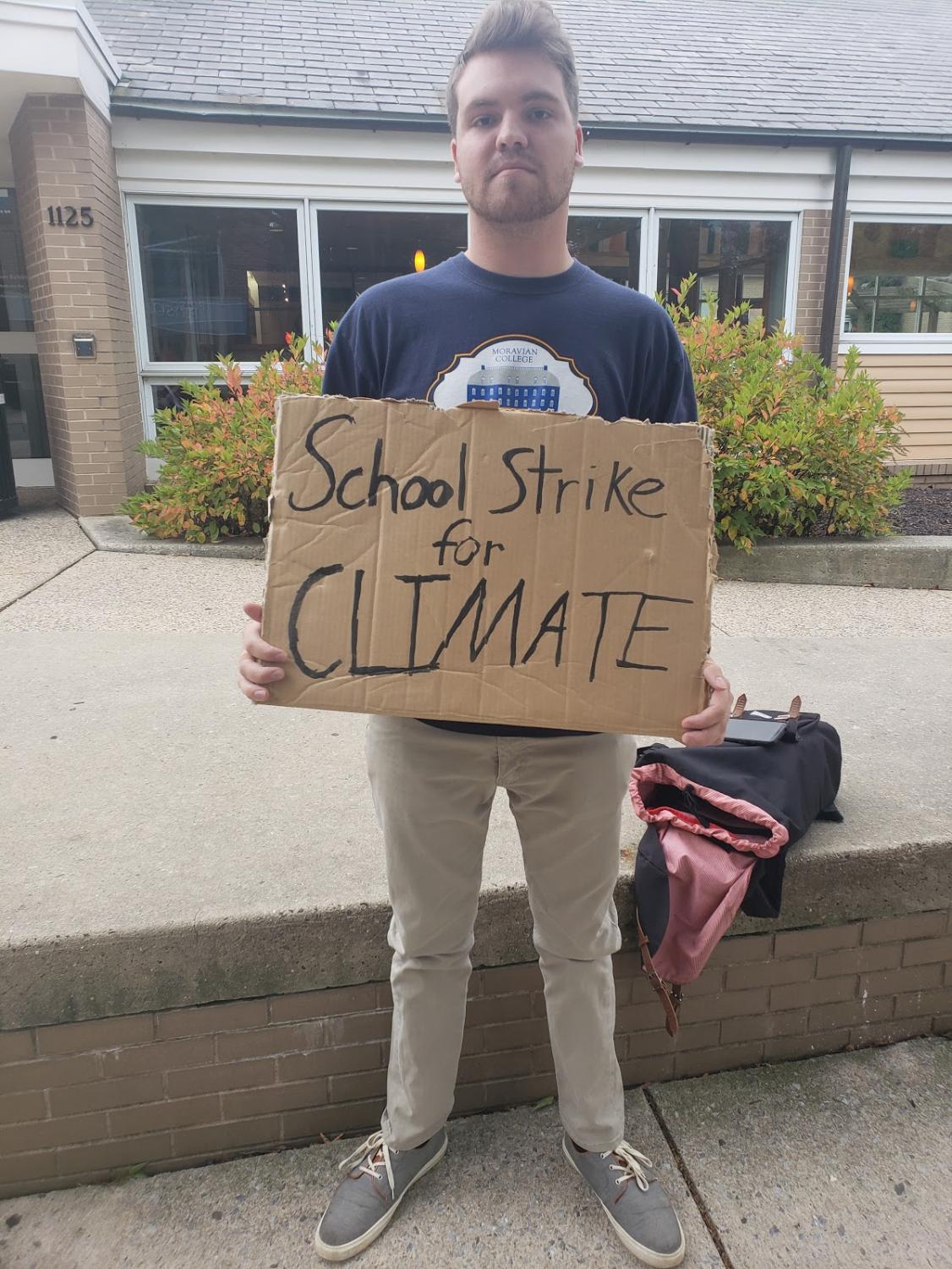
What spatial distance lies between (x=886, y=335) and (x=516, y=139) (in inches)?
356

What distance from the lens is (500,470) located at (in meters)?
1.49

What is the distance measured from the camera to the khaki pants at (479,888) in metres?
1.68

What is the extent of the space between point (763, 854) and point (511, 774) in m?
0.69

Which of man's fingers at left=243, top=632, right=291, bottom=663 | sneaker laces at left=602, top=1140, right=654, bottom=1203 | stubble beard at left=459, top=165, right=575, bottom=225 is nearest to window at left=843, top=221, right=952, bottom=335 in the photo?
stubble beard at left=459, top=165, right=575, bottom=225

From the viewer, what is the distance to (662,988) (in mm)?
2064

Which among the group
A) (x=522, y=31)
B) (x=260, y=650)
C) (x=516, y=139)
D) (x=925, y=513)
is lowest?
(x=925, y=513)

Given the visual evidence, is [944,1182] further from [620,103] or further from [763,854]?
[620,103]

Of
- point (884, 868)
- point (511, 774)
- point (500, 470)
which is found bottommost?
point (884, 868)

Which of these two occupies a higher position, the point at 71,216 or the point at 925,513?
the point at 71,216

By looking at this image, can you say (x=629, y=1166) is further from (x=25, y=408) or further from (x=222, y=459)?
(x=25, y=408)

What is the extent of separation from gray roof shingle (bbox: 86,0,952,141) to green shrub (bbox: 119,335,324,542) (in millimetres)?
3072

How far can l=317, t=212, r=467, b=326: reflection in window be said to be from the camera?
27.1ft

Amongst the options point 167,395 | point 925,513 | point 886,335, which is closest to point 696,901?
point 925,513

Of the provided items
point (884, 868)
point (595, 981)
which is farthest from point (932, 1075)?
point (595, 981)
